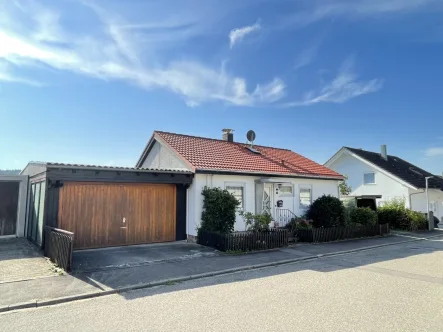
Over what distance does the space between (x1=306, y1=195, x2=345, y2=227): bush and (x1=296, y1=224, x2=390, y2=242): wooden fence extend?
564 millimetres

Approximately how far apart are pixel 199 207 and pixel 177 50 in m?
6.67

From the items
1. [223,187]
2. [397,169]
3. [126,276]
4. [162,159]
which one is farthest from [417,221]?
[126,276]

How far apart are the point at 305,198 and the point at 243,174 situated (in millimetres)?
5071

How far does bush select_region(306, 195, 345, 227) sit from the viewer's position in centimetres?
1622

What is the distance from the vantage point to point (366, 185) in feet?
91.4

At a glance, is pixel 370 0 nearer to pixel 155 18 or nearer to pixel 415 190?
pixel 155 18

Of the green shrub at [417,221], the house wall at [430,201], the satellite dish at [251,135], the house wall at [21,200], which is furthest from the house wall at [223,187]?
the house wall at [430,201]

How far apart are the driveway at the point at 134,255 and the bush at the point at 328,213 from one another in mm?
7522

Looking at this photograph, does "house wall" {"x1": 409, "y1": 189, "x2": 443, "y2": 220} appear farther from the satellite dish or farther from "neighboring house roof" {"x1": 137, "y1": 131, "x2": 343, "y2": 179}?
the satellite dish

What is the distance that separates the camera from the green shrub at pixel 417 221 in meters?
20.7

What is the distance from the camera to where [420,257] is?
11445mm

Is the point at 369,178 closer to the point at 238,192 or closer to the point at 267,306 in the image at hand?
the point at 238,192

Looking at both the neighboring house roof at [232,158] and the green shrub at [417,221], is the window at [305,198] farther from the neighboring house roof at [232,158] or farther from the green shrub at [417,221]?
the green shrub at [417,221]

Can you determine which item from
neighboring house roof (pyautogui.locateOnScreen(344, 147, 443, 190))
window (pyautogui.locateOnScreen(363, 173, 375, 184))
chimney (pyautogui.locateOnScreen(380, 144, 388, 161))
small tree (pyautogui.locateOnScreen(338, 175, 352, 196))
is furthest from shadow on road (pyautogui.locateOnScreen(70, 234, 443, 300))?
chimney (pyautogui.locateOnScreen(380, 144, 388, 161))
